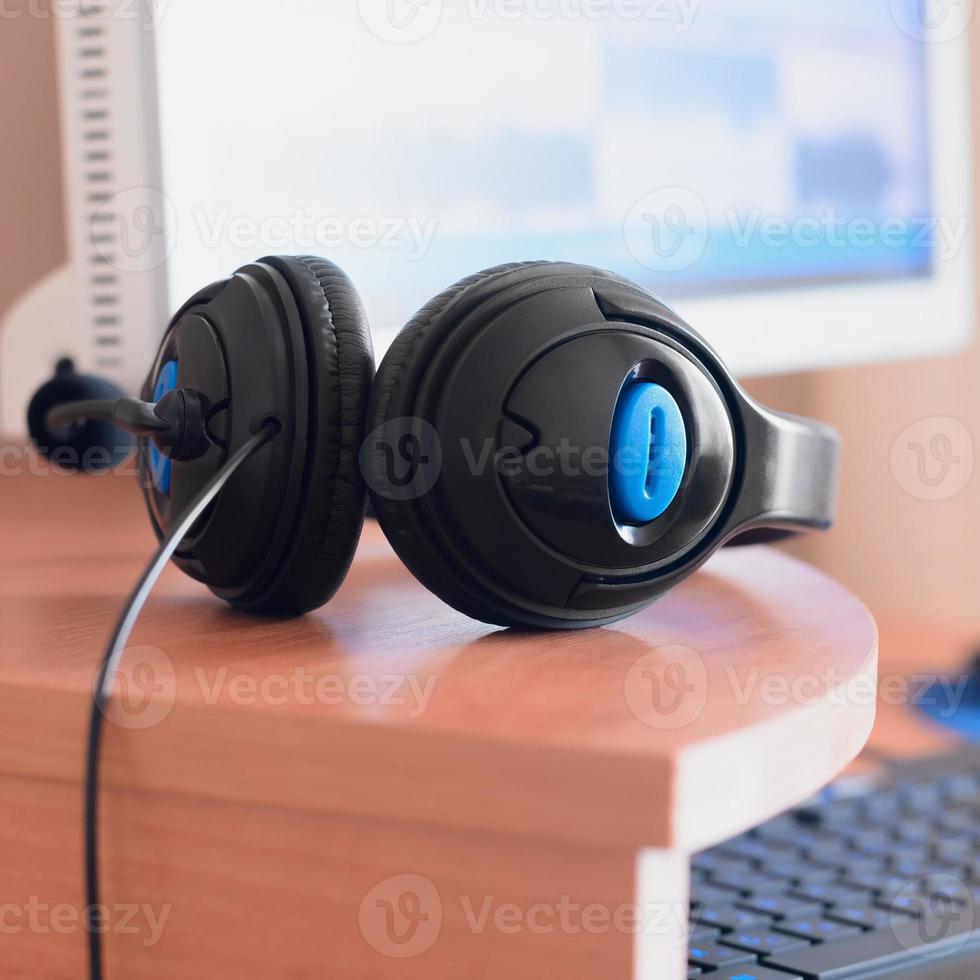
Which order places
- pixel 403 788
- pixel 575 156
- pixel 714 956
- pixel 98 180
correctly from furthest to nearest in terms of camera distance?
pixel 575 156
pixel 98 180
pixel 714 956
pixel 403 788

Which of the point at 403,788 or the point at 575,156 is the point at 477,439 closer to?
the point at 403,788

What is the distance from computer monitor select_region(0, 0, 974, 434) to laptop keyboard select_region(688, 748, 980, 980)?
12.5 inches

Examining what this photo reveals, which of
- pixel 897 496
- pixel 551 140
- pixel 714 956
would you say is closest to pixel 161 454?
pixel 714 956

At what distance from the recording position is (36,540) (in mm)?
600

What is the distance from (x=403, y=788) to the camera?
0.27 meters

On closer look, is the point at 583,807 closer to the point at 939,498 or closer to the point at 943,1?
the point at 943,1

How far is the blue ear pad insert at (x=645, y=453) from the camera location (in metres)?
0.33

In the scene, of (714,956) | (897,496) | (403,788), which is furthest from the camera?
(897,496)

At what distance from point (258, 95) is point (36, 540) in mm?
264

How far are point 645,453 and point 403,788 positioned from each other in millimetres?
126

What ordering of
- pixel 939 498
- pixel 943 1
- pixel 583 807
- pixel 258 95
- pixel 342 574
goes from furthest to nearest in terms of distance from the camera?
pixel 939 498 < pixel 943 1 < pixel 258 95 < pixel 342 574 < pixel 583 807

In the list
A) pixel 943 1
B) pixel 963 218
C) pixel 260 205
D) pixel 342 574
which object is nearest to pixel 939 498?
pixel 963 218

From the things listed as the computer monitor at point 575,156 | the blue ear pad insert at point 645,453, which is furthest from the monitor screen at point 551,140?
the blue ear pad insert at point 645,453

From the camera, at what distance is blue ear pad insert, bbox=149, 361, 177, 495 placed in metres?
0.39
